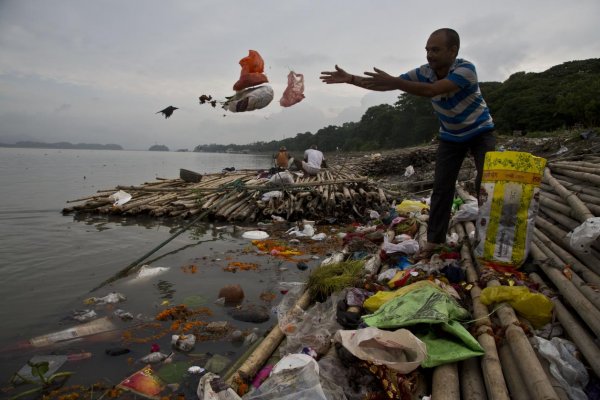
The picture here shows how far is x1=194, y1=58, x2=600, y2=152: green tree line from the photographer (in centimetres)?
2648

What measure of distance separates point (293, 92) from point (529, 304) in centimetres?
452

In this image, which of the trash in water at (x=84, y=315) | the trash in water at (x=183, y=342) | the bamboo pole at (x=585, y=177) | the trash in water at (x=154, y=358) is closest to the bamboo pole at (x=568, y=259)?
the bamboo pole at (x=585, y=177)

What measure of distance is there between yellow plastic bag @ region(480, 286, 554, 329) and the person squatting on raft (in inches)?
57.2

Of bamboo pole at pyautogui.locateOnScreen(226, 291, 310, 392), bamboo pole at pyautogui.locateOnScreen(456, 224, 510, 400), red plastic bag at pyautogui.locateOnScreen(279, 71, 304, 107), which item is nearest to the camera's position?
bamboo pole at pyautogui.locateOnScreen(456, 224, 510, 400)

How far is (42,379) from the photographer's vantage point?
2.70 m

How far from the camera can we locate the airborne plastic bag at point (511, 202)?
328 cm

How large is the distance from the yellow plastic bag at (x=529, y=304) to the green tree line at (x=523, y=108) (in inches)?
523

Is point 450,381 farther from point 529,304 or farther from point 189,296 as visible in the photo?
point 189,296

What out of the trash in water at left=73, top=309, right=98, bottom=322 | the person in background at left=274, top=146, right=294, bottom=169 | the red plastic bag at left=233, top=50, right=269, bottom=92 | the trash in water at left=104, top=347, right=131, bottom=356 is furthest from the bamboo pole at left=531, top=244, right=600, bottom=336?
the person in background at left=274, top=146, right=294, bottom=169

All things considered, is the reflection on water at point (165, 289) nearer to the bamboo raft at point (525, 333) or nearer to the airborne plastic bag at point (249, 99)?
the bamboo raft at point (525, 333)

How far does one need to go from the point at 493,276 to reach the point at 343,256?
2202 millimetres

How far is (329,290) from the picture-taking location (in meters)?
3.61

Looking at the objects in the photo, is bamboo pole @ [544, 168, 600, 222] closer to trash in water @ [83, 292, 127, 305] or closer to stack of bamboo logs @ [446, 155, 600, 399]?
stack of bamboo logs @ [446, 155, 600, 399]

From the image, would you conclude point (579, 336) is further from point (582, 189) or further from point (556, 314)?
point (582, 189)
